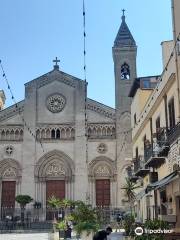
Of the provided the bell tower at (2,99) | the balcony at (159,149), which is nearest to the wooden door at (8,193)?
the balcony at (159,149)

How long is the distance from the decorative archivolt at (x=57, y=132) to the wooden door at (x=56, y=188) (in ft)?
15.5

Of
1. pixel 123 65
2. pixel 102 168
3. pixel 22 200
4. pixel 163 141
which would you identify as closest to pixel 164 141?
pixel 163 141

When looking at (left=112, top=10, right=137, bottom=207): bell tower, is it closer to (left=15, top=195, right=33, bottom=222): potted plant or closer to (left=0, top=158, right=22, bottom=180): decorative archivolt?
(left=15, top=195, right=33, bottom=222): potted plant

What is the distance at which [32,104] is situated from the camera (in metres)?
50.2

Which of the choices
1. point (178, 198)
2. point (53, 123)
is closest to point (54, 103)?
point (53, 123)

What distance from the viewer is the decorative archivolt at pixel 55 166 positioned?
4897cm

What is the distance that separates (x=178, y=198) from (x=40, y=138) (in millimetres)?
29145

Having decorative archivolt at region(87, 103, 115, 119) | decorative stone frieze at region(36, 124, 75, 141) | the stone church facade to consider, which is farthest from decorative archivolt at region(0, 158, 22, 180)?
decorative archivolt at region(87, 103, 115, 119)

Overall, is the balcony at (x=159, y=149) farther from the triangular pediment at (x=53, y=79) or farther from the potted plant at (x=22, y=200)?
the triangular pediment at (x=53, y=79)

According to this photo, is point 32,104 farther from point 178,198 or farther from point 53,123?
point 178,198

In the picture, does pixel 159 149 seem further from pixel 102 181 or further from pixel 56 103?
pixel 56 103

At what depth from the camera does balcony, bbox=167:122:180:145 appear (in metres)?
19.5

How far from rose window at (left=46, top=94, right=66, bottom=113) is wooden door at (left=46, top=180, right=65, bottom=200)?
24.7 ft

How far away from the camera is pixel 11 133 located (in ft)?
162
